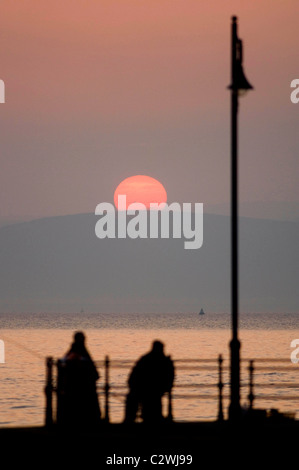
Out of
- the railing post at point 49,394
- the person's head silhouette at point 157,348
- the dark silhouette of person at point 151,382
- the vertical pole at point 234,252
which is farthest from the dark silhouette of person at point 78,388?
the vertical pole at point 234,252

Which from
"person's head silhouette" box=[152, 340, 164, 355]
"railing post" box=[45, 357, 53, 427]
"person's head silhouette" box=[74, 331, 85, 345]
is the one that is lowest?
"railing post" box=[45, 357, 53, 427]

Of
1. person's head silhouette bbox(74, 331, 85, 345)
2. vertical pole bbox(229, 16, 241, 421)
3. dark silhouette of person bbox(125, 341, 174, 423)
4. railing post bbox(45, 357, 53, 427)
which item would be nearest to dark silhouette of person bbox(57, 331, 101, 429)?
person's head silhouette bbox(74, 331, 85, 345)

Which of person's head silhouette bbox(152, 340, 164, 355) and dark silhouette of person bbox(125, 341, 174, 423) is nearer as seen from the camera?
person's head silhouette bbox(152, 340, 164, 355)

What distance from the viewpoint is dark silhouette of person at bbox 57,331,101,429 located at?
55.0 ft

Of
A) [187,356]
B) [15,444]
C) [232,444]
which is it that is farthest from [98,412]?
[187,356]

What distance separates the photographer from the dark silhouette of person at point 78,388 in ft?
55.0

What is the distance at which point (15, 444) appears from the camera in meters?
15.5

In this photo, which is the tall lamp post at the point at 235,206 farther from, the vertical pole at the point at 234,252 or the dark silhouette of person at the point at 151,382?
the dark silhouette of person at the point at 151,382

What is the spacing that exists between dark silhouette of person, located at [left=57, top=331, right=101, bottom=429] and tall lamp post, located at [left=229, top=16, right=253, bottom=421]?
259 centimetres

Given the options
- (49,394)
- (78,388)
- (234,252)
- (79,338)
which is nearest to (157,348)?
(79,338)

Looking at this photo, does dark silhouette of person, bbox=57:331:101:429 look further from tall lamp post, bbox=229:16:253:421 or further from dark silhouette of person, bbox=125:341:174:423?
tall lamp post, bbox=229:16:253:421

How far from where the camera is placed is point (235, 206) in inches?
643
